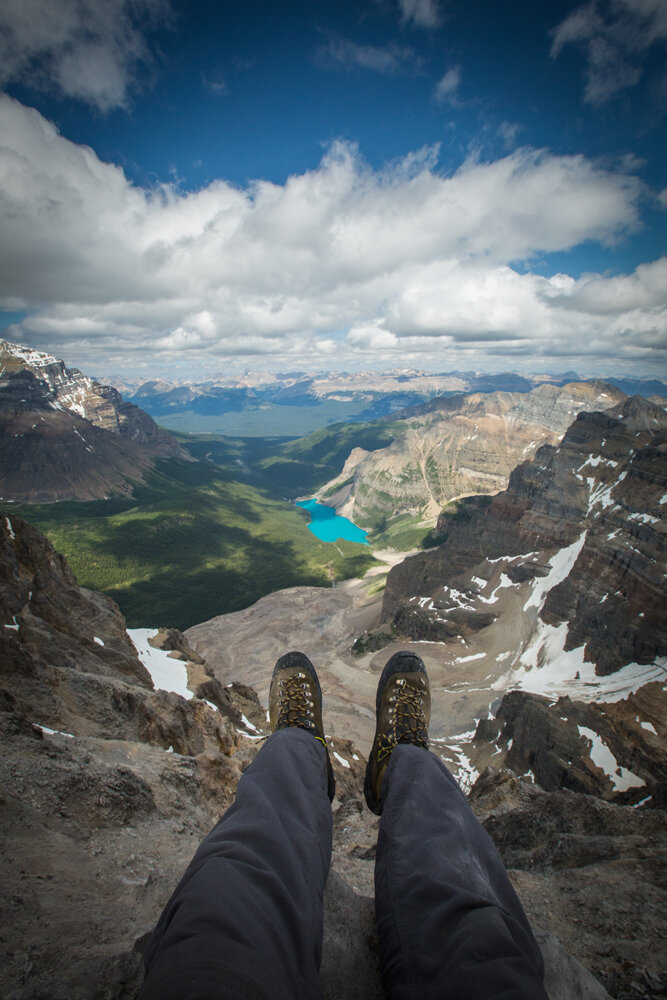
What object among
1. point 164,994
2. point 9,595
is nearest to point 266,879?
point 164,994

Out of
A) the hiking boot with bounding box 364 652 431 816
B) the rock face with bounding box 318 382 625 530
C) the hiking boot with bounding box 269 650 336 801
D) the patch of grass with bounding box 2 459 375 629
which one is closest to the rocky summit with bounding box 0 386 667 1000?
the hiking boot with bounding box 364 652 431 816

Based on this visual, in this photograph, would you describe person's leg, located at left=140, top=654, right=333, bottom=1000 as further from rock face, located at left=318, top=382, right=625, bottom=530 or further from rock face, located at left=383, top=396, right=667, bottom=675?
rock face, located at left=318, top=382, right=625, bottom=530

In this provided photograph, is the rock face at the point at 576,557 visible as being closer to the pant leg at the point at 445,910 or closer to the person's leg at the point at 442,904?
the person's leg at the point at 442,904

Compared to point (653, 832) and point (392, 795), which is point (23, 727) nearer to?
point (392, 795)

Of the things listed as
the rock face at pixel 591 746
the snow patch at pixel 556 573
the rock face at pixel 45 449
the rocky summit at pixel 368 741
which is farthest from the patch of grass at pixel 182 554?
the rock face at pixel 591 746

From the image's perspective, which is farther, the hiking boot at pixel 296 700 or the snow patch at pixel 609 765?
the snow patch at pixel 609 765

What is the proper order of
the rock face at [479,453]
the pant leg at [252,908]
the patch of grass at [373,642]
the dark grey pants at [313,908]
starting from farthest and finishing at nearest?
1. the rock face at [479,453]
2. the patch of grass at [373,642]
3. the dark grey pants at [313,908]
4. the pant leg at [252,908]
